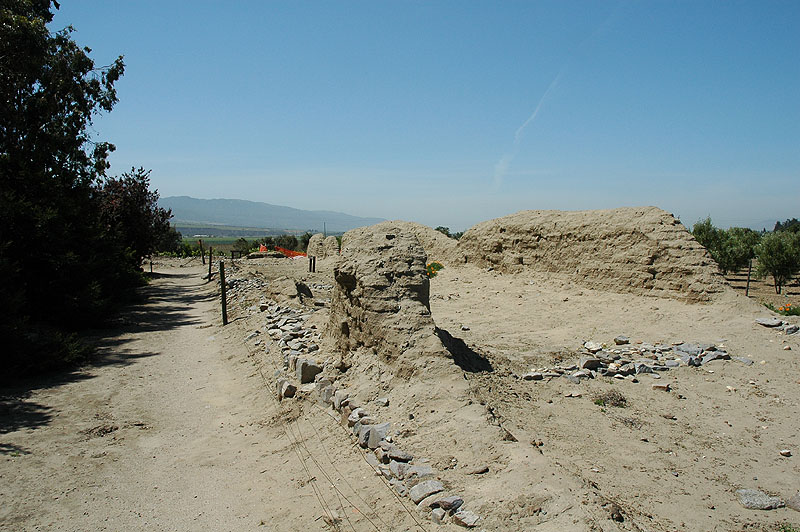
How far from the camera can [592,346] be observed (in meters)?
9.10

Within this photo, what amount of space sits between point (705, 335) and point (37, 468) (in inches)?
468

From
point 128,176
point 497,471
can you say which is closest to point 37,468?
point 497,471

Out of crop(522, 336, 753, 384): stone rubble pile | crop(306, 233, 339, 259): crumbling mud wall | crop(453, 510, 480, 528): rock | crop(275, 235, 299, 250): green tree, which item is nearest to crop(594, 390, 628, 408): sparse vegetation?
crop(522, 336, 753, 384): stone rubble pile

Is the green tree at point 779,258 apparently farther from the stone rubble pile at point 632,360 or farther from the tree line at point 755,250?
the stone rubble pile at point 632,360

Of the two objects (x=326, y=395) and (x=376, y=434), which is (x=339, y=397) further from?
(x=376, y=434)

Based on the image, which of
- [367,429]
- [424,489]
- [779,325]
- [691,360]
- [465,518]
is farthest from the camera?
[779,325]

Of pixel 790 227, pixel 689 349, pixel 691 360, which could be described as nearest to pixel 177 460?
pixel 691 360

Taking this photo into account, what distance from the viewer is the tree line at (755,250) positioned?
2352 centimetres

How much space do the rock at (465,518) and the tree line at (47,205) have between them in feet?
31.1

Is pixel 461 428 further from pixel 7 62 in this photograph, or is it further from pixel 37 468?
pixel 7 62

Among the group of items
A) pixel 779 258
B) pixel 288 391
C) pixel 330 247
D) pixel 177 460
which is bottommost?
pixel 177 460

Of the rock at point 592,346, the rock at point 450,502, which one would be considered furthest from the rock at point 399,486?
the rock at point 592,346

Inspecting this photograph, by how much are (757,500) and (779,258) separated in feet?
82.7

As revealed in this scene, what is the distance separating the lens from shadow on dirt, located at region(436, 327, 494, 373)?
7.12 meters
